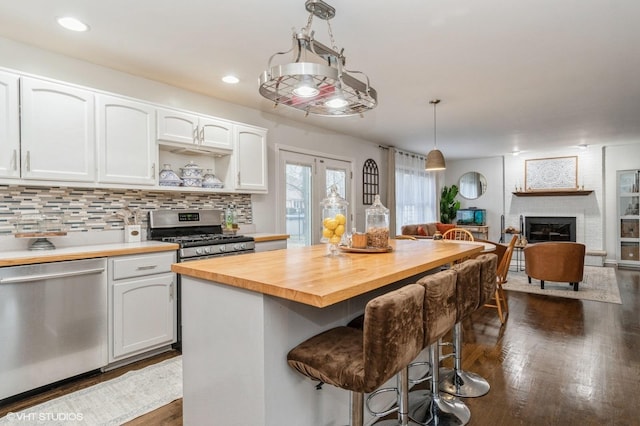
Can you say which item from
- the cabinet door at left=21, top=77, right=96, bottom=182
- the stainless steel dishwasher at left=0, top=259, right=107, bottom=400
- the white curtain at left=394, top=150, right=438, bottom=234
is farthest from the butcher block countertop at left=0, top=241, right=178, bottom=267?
the white curtain at left=394, top=150, right=438, bottom=234

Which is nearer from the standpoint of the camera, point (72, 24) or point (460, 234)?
point (72, 24)

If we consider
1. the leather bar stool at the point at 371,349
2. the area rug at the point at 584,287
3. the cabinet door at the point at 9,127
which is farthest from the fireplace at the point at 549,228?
the cabinet door at the point at 9,127

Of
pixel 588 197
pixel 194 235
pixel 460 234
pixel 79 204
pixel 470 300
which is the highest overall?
pixel 588 197

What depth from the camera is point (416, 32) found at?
2496 millimetres

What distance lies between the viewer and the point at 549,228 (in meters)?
7.88

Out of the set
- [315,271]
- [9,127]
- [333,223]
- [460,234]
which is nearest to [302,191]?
[460,234]

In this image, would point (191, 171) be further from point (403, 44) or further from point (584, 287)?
point (584, 287)

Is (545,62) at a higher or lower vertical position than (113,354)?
higher

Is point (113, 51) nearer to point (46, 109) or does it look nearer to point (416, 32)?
point (46, 109)

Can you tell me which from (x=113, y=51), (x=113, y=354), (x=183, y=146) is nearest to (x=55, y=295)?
(x=113, y=354)

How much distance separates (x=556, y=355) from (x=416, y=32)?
2.82 m

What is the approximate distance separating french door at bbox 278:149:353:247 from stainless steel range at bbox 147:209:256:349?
3.73ft

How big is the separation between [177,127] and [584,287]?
601cm

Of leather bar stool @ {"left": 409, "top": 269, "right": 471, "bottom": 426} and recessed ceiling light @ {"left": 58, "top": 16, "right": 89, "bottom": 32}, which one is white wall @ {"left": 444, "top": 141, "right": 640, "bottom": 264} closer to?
leather bar stool @ {"left": 409, "top": 269, "right": 471, "bottom": 426}
